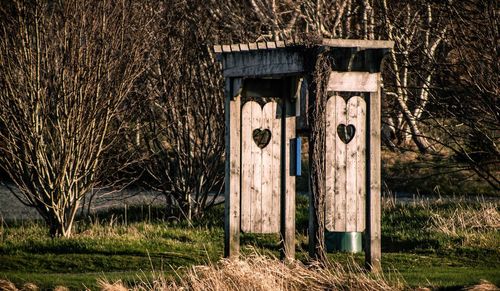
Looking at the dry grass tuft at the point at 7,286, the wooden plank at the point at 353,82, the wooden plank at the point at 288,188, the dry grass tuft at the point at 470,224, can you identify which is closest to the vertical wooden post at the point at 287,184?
the wooden plank at the point at 288,188

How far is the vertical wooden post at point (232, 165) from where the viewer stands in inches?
456

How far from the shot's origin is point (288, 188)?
11.9 metres

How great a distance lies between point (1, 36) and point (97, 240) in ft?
9.87

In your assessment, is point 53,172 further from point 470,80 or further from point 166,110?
A: point 470,80

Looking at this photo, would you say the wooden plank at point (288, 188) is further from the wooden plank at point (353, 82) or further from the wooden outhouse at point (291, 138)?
the wooden plank at point (353, 82)

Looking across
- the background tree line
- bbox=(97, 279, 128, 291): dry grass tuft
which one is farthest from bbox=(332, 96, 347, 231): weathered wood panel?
bbox=(97, 279, 128, 291): dry grass tuft

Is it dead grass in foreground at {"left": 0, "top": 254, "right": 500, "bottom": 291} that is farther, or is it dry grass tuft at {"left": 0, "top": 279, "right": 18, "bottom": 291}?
dry grass tuft at {"left": 0, "top": 279, "right": 18, "bottom": 291}

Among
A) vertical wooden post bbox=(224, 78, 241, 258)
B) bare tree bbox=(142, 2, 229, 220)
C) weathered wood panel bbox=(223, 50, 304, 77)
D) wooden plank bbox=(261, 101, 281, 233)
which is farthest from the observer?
bare tree bbox=(142, 2, 229, 220)

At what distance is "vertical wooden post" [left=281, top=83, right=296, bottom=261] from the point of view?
1177 centimetres

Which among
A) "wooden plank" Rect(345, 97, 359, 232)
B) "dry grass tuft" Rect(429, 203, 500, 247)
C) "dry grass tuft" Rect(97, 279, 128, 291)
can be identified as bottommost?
"dry grass tuft" Rect(97, 279, 128, 291)

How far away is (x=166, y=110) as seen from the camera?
15.1 m

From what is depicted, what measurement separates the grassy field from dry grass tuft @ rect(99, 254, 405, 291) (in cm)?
40

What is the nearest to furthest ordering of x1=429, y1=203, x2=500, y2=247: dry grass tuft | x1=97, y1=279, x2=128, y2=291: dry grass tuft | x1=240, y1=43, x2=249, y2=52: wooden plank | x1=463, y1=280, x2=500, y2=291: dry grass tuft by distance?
x1=463, y1=280, x2=500, y2=291: dry grass tuft → x1=97, y1=279, x2=128, y2=291: dry grass tuft → x1=240, y1=43, x2=249, y2=52: wooden plank → x1=429, y1=203, x2=500, y2=247: dry grass tuft

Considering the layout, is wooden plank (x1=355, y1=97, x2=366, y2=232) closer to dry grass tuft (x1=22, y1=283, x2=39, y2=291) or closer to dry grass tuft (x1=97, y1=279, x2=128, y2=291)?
dry grass tuft (x1=97, y1=279, x2=128, y2=291)
